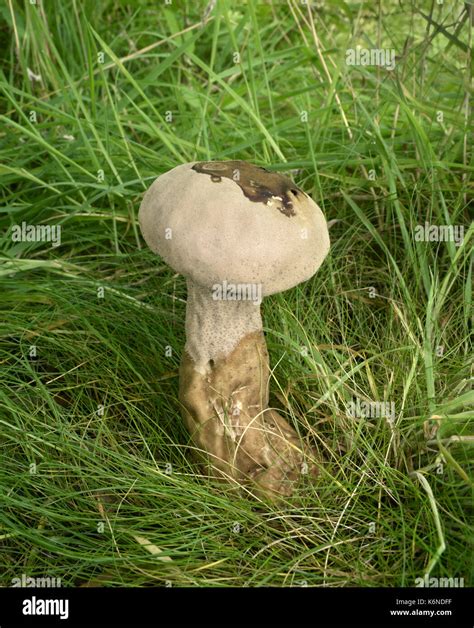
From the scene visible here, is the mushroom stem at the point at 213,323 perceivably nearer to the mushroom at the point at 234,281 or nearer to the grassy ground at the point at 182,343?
the mushroom at the point at 234,281

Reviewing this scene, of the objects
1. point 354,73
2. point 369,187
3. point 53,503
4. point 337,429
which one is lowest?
point 53,503

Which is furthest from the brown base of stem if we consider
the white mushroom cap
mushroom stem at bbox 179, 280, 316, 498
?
the white mushroom cap

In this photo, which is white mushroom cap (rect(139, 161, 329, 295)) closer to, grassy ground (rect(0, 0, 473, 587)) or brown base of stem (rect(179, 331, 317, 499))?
brown base of stem (rect(179, 331, 317, 499))

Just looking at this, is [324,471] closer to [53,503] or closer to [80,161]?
[53,503]

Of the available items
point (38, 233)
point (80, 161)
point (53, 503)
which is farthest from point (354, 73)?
point (53, 503)

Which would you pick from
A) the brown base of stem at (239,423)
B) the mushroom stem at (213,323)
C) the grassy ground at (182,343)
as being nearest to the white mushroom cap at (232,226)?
the mushroom stem at (213,323)
